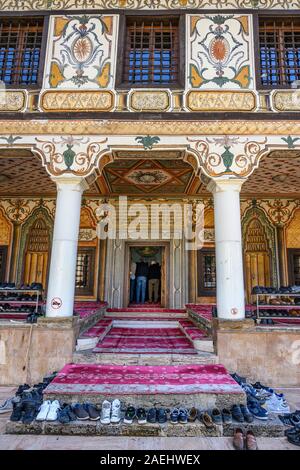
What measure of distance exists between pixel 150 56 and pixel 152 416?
242 inches

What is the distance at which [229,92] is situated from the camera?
5367 mm

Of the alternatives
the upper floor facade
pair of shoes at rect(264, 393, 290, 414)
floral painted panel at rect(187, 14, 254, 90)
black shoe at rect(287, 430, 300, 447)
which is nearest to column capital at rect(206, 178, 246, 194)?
the upper floor facade

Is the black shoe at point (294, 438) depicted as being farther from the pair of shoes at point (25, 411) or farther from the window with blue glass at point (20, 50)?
the window with blue glass at point (20, 50)

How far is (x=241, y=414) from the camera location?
3131 mm

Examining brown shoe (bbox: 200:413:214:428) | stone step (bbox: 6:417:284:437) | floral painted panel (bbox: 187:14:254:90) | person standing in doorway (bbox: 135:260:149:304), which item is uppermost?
floral painted panel (bbox: 187:14:254:90)

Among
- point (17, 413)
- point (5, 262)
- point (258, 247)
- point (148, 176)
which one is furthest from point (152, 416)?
point (5, 262)

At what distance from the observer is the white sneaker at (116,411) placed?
3.03m

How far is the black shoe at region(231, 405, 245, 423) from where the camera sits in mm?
3085

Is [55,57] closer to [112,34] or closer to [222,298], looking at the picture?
[112,34]

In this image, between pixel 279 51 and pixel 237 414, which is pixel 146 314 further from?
pixel 279 51

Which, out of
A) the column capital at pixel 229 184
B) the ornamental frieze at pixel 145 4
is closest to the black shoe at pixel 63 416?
the column capital at pixel 229 184

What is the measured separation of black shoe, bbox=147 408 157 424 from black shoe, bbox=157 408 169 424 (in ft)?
0.11

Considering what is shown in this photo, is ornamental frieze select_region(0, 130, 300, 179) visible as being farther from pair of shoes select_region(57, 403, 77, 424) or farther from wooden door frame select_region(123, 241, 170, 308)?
wooden door frame select_region(123, 241, 170, 308)

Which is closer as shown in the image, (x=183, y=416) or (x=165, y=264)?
(x=183, y=416)
